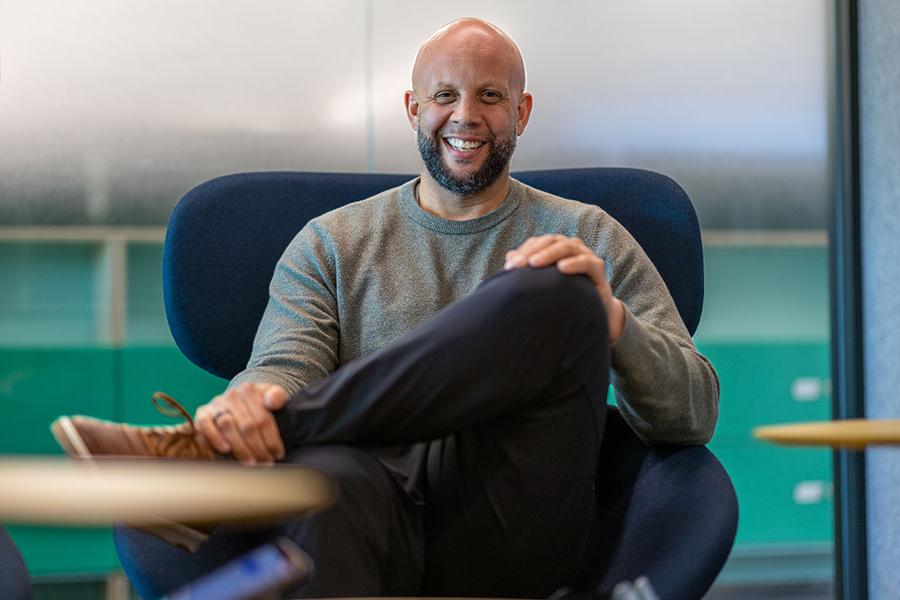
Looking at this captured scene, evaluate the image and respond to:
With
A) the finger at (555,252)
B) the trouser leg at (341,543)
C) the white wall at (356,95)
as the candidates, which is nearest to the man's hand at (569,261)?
the finger at (555,252)

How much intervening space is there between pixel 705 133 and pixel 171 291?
4.94ft

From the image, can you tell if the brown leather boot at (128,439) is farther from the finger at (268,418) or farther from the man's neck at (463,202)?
the man's neck at (463,202)

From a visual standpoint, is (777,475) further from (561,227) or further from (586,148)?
(561,227)

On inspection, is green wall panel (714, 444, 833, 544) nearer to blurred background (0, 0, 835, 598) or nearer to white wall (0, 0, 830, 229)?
blurred background (0, 0, 835, 598)

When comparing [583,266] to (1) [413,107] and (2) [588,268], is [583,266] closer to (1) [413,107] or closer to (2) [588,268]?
(2) [588,268]

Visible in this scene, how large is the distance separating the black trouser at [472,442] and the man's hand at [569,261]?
21mm

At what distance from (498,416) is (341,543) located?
25cm

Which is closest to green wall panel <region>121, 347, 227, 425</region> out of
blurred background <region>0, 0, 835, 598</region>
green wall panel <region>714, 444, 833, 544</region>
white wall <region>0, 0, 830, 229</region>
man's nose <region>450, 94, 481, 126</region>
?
blurred background <region>0, 0, 835, 598</region>

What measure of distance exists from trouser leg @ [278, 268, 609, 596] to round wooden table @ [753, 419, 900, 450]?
0.49 m

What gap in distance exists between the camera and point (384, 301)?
1.97 meters

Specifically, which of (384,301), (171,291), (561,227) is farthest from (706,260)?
(171,291)

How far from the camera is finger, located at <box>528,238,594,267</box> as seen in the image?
1544 millimetres

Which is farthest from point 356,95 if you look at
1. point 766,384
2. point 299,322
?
point 766,384

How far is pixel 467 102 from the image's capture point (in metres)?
2.11
